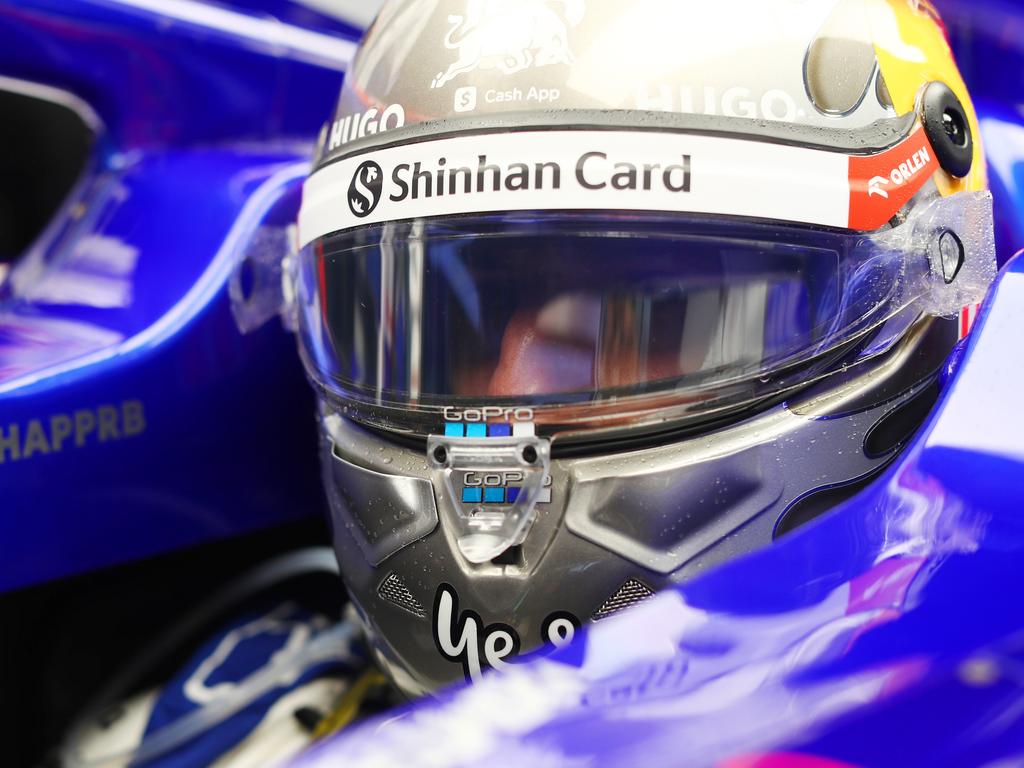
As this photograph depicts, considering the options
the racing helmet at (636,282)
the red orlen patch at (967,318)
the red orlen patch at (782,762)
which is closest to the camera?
the red orlen patch at (782,762)

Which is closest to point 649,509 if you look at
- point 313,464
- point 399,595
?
point 399,595

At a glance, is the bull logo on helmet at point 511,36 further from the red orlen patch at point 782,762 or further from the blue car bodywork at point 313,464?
the red orlen patch at point 782,762

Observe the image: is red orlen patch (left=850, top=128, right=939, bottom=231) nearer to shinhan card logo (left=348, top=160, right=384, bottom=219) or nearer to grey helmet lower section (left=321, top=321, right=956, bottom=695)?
grey helmet lower section (left=321, top=321, right=956, bottom=695)

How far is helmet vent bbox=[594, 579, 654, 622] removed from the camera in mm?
686

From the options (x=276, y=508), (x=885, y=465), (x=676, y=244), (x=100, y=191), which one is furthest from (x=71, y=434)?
(x=885, y=465)

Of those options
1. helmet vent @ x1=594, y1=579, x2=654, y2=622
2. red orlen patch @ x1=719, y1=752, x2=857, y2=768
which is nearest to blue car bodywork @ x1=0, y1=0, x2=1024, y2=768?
red orlen patch @ x1=719, y1=752, x2=857, y2=768

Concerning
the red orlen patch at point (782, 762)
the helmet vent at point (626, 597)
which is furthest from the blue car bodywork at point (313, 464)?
the helmet vent at point (626, 597)

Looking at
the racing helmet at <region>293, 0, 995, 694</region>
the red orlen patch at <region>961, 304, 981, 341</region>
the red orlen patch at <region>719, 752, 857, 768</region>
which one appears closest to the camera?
the red orlen patch at <region>719, 752, 857, 768</region>

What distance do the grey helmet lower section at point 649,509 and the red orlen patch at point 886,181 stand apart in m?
0.10

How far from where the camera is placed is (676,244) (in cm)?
65

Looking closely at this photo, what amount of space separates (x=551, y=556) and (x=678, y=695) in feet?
0.87

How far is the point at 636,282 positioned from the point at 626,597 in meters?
0.20

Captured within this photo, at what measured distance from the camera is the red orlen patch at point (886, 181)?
670 millimetres

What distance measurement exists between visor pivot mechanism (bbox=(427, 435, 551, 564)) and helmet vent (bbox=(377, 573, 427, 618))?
7cm
